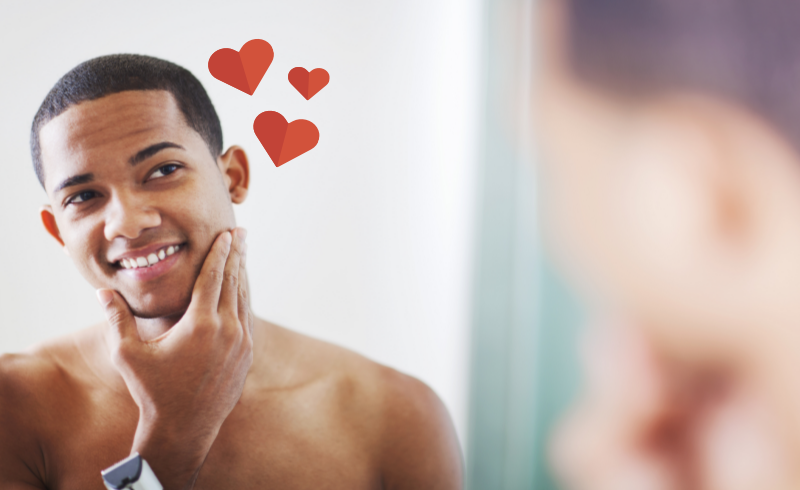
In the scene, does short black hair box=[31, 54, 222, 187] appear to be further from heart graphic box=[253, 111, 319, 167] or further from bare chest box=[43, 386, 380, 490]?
bare chest box=[43, 386, 380, 490]

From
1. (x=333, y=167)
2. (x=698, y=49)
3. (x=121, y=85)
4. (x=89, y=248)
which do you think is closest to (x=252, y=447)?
(x=89, y=248)

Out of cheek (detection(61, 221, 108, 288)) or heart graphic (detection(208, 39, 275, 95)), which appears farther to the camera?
heart graphic (detection(208, 39, 275, 95))

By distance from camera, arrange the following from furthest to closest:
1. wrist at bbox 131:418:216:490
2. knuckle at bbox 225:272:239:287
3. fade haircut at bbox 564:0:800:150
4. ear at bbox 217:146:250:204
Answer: ear at bbox 217:146:250:204
knuckle at bbox 225:272:239:287
wrist at bbox 131:418:216:490
fade haircut at bbox 564:0:800:150

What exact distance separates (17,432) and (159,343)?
0.31 m

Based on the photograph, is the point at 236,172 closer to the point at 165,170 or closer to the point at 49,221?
the point at 165,170

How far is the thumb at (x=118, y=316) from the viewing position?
34.5 inches

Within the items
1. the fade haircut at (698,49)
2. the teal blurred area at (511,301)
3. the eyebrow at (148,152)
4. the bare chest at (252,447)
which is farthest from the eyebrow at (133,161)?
the fade haircut at (698,49)

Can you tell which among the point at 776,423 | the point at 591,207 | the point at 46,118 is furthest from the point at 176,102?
the point at 776,423

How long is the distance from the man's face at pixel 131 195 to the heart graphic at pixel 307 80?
24 cm

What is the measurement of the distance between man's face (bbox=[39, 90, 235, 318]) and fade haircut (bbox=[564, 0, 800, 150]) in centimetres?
71

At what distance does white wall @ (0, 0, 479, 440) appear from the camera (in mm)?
1044

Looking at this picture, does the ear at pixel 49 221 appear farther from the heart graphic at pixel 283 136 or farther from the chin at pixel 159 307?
the heart graphic at pixel 283 136

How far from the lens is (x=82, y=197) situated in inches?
35.8

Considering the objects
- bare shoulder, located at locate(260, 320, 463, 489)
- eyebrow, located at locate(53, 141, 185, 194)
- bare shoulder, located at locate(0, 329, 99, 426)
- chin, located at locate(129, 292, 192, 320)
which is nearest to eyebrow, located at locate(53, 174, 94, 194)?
eyebrow, located at locate(53, 141, 185, 194)
